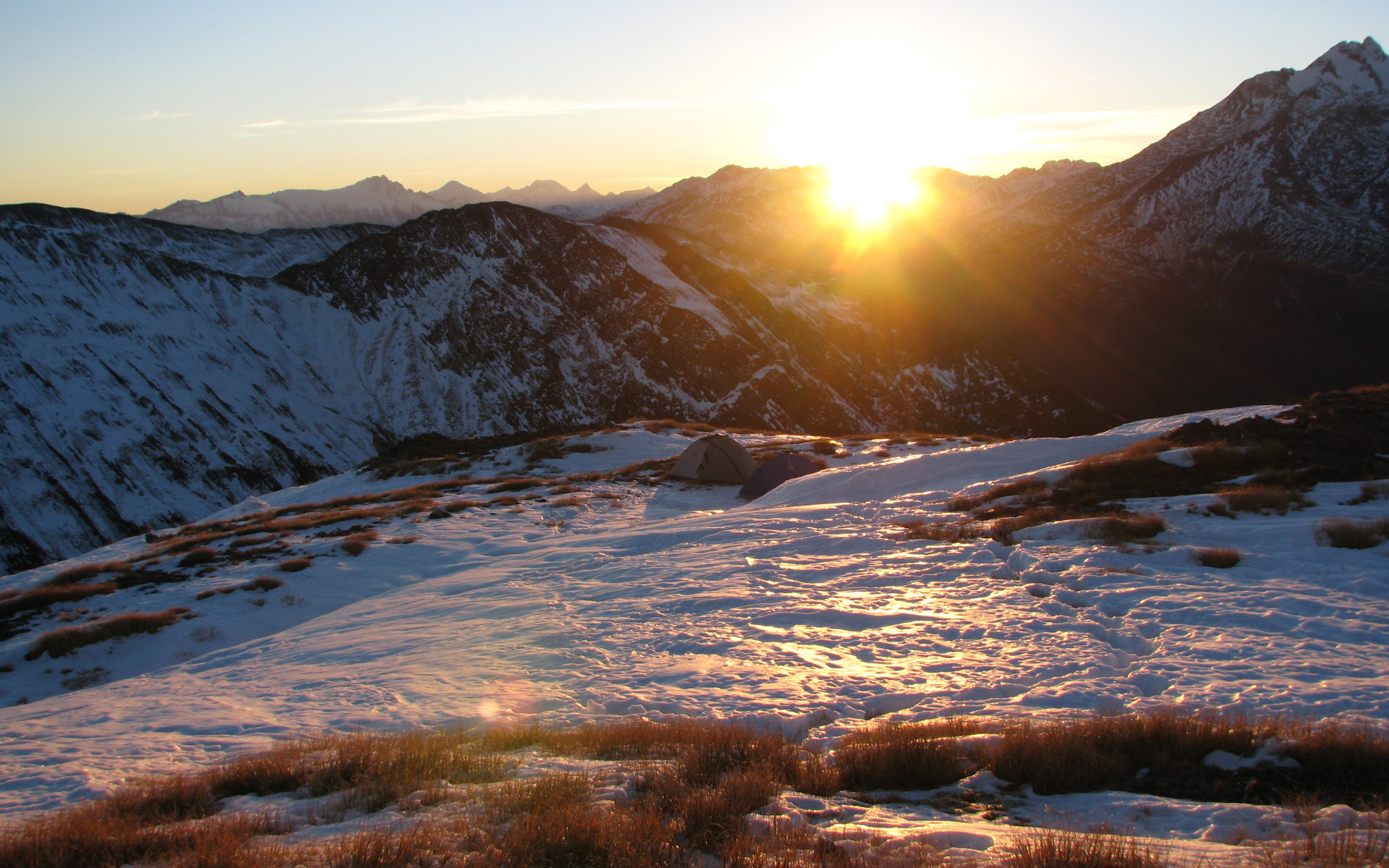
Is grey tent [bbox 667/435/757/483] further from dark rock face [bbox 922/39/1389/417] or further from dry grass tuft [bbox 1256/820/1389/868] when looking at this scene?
dark rock face [bbox 922/39/1389/417]

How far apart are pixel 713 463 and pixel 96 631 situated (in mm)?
20393

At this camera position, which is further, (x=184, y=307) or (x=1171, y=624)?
(x=184, y=307)

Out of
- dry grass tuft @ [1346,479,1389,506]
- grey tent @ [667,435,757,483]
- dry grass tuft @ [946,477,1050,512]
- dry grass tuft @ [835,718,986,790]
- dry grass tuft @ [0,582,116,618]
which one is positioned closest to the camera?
dry grass tuft @ [835,718,986,790]

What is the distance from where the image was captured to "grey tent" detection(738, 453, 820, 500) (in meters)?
27.4

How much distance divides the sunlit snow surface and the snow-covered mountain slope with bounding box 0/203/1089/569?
A: 61371 millimetres

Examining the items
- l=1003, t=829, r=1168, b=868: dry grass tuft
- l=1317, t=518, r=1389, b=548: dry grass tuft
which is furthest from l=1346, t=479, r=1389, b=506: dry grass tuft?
l=1003, t=829, r=1168, b=868: dry grass tuft

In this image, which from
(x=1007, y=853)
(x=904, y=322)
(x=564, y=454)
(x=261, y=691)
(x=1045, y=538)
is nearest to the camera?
(x=1007, y=853)

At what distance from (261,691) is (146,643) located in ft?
18.2

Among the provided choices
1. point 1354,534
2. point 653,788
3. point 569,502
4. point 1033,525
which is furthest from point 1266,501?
point 569,502

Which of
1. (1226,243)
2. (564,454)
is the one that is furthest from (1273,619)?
(1226,243)

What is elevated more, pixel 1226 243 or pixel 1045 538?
pixel 1226 243

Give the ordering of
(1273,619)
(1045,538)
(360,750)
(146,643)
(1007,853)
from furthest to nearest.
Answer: (146,643), (1045,538), (1273,619), (360,750), (1007,853)

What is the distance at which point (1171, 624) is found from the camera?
8.09 meters

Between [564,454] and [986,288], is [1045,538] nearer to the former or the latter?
[564,454]
